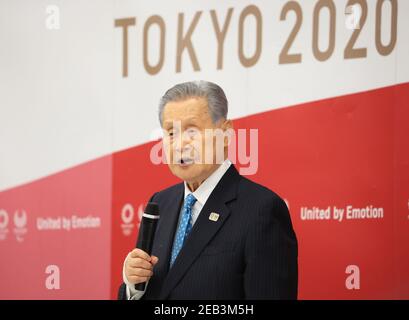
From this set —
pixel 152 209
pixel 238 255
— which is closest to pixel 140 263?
pixel 152 209

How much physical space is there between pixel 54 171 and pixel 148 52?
3.21ft

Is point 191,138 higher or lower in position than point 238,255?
higher

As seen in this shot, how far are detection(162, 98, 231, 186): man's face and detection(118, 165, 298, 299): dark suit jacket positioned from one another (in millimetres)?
127

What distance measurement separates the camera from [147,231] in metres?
1.85

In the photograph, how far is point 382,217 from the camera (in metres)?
3.21

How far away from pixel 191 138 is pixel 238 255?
41cm

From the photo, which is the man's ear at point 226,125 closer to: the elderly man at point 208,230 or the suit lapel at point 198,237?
the elderly man at point 208,230

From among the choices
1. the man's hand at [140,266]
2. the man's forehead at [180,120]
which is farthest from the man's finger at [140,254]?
the man's forehead at [180,120]

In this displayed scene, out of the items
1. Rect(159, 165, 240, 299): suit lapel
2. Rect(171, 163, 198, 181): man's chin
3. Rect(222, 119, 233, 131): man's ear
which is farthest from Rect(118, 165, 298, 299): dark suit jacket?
Rect(222, 119, 233, 131): man's ear

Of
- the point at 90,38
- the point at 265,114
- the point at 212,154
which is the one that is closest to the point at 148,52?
the point at 90,38

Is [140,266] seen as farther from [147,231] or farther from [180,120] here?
[180,120]

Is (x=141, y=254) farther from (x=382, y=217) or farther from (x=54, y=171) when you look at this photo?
(x=54, y=171)

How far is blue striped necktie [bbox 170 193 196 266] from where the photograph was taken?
6.20ft

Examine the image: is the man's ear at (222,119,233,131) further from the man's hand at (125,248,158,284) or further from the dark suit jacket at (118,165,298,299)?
the man's hand at (125,248,158,284)
